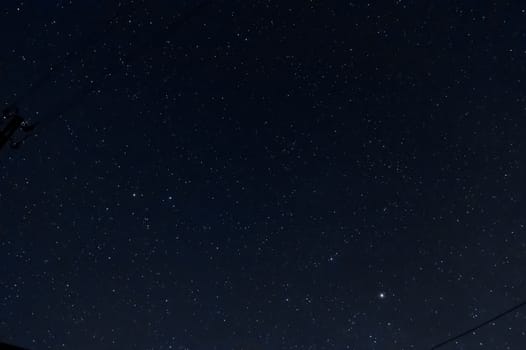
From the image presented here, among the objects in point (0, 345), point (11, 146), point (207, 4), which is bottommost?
point (0, 345)

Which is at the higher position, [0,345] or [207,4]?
[207,4]

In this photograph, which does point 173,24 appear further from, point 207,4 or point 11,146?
point 11,146

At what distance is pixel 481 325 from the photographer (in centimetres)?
672

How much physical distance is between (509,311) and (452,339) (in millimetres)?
903

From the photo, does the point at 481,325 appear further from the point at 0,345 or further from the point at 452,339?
the point at 0,345

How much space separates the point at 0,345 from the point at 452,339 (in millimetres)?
6776

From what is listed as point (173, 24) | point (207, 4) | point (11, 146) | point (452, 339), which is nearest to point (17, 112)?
point (11, 146)

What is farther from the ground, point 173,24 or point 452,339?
point 173,24

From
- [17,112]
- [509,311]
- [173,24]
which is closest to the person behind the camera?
[509,311]

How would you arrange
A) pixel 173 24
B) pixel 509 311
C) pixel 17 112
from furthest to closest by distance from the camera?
pixel 17 112
pixel 173 24
pixel 509 311

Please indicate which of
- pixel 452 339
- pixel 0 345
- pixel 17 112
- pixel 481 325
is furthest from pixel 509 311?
pixel 17 112

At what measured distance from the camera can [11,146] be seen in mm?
8719

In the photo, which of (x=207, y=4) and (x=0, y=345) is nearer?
(x=207, y=4)

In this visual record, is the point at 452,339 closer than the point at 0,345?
Yes
